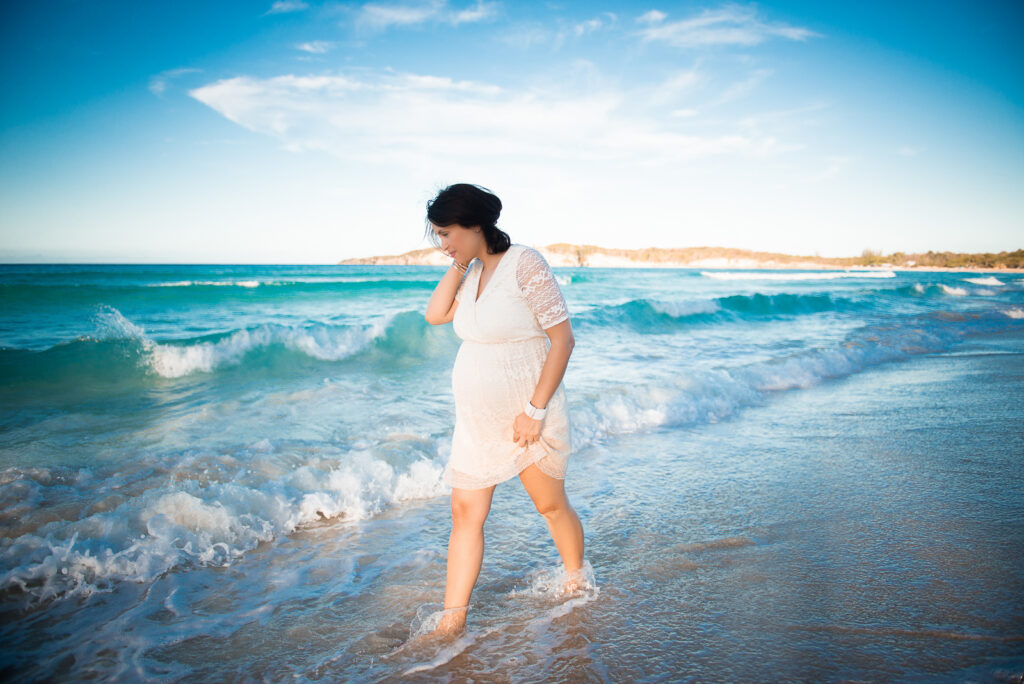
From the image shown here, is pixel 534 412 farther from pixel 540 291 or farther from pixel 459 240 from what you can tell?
pixel 459 240

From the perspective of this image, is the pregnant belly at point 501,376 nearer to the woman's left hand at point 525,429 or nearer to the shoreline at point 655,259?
the woman's left hand at point 525,429

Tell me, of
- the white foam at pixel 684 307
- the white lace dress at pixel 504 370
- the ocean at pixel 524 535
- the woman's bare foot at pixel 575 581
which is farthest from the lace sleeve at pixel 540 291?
the white foam at pixel 684 307

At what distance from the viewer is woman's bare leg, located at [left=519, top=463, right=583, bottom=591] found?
2398 millimetres

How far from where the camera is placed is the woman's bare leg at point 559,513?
240cm

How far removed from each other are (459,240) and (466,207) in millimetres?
149

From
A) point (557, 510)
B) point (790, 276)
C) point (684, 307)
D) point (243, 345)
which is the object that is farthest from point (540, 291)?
point (790, 276)

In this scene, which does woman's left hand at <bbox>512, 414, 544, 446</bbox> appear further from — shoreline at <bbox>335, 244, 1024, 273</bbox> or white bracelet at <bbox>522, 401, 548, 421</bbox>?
shoreline at <bbox>335, 244, 1024, 273</bbox>

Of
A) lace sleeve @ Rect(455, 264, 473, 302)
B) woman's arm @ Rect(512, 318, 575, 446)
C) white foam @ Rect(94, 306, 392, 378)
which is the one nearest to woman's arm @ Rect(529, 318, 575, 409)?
woman's arm @ Rect(512, 318, 575, 446)

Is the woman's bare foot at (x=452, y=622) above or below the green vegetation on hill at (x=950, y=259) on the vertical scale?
below

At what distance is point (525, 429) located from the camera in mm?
2275

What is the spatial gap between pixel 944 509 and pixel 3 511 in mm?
6308

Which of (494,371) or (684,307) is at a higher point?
(494,371)

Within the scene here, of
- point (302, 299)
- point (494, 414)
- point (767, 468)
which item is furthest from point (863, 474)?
point (302, 299)

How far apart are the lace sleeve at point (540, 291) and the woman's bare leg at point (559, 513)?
0.69m
